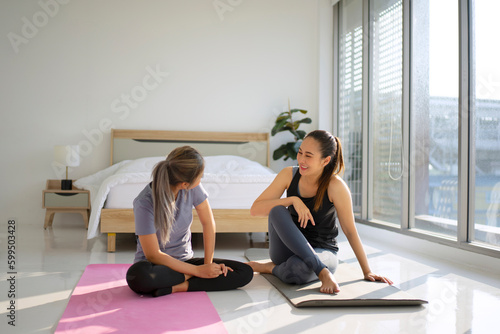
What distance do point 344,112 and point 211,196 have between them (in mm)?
2273

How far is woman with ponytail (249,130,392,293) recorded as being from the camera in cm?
225

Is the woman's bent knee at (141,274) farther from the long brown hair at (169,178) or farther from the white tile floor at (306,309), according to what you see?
the white tile floor at (306,309)

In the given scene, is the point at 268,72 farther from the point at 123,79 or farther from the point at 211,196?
the point at 211,196

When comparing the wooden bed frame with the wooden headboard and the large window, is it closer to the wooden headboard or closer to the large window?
the wooden headboard

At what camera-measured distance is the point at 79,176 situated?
17.3 ft

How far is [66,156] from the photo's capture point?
16.0ft

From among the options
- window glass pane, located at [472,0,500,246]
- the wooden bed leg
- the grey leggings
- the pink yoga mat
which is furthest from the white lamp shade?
window glass pane, located at [472,0,500,246]

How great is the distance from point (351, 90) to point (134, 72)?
2.38 metres

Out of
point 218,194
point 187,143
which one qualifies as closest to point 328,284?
point 218,194

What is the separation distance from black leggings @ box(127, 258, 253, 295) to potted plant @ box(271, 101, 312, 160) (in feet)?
10.3

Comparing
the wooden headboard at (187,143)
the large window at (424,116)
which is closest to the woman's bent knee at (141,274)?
the large window at (424,116)

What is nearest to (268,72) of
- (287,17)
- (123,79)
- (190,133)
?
(287,17)

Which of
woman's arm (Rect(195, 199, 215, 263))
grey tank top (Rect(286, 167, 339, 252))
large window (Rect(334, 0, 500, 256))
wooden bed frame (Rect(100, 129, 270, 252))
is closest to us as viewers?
woman's arm (Rect(195, 199, 215, 263))

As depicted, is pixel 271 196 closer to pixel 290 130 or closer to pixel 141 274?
pixel 141 274
